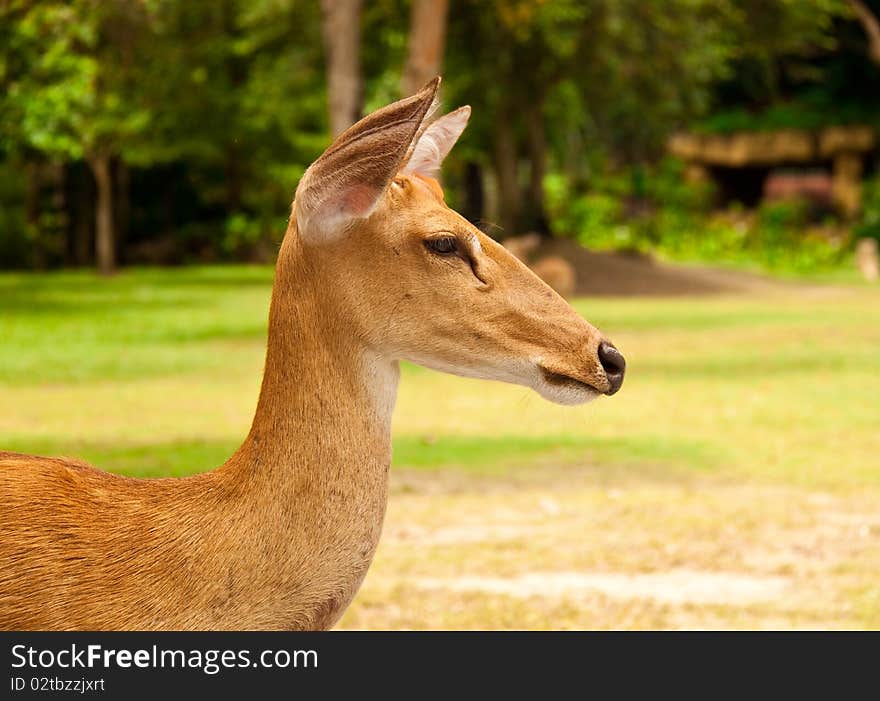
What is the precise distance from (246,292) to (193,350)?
1193cm

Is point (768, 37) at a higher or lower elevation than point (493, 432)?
higher

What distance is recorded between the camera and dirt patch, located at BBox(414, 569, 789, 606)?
6784 mm

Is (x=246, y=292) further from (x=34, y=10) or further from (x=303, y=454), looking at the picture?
(x=303, y=454)

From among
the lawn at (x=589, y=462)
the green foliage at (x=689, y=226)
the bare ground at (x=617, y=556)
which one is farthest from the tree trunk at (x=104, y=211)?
the bare ground at (x=617, y=556)

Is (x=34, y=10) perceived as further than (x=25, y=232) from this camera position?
No

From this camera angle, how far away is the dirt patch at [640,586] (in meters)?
6.78

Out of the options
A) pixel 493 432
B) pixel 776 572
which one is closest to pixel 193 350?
pixel 493 432

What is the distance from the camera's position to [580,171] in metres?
59.1

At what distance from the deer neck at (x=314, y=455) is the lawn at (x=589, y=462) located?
2.43 feet

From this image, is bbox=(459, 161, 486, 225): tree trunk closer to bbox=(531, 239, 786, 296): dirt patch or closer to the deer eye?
bbox=(531, 239, 786, 296): dirt patch

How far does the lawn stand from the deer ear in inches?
26.2
